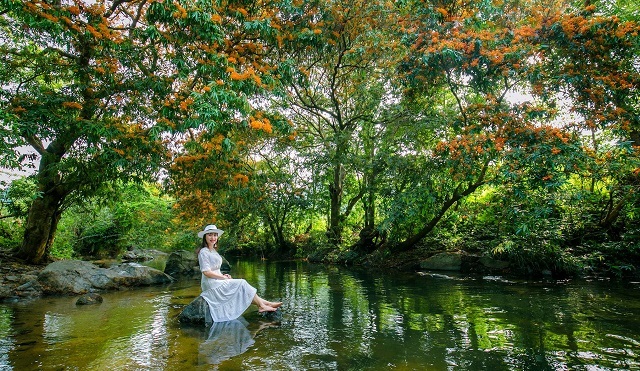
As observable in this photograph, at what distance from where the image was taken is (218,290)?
7250 millimetres

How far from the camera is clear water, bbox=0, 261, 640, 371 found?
4945 mm

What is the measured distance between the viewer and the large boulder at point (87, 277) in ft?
35.6

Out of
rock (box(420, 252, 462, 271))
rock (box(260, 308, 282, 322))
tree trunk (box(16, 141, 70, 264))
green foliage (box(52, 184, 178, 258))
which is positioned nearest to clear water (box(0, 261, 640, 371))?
rock (box(260, 308, 282, 322))

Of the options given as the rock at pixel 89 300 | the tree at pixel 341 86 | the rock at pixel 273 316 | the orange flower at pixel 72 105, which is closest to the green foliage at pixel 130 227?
the tree at pixel 341 86

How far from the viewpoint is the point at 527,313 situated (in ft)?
24.9

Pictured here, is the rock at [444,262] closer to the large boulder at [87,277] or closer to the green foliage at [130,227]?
the large boulder at [87,277]

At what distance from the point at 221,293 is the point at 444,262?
11022 millimetres

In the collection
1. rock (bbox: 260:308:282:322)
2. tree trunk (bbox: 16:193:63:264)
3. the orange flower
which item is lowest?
rock (bbox: 260:308:282:322)

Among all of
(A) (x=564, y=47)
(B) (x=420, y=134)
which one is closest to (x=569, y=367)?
(A) (x=564, y=47)

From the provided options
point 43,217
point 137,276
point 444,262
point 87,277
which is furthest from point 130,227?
point 444,262

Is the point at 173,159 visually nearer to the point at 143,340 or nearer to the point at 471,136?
the point at 143,340

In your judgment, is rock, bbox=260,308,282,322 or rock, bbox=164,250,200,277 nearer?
rock, bbox=260,308,282,322

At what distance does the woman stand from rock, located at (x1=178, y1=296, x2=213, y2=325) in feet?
0.24

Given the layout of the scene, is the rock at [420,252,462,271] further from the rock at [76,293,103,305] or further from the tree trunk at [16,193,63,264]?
the tree trunk at [16,193,63,264]
